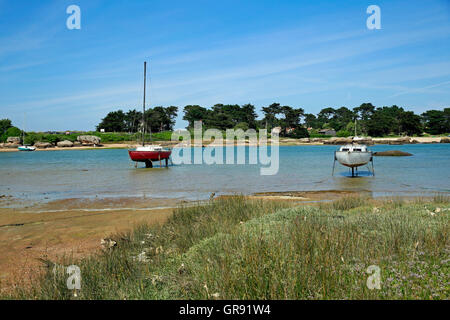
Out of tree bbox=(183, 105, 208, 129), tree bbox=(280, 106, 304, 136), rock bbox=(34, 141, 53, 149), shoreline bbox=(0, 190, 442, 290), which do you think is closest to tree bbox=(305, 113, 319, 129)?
tree bbox=(280, 106, 304, 136)

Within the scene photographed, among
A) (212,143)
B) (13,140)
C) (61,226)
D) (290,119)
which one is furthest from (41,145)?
(61,226)

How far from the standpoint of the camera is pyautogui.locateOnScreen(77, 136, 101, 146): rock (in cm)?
12138

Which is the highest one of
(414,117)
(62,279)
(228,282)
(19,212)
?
(414,117)

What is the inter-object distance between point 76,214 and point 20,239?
150 inches

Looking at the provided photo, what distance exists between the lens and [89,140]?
400ft

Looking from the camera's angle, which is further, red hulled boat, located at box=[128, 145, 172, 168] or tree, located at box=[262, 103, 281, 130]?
tree, located at box=[262, 103, 281, 130]

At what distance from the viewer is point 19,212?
1331 centimetres

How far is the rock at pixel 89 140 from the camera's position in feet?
398

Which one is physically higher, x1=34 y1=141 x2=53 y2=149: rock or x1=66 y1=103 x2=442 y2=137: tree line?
x1=66 y1=103 x2=442 y2=137: tree line

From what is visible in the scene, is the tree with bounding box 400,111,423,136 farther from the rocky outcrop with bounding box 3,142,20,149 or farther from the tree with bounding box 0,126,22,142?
the tree with bounding box 0,126,22,142

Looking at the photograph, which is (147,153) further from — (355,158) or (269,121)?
(269,121)

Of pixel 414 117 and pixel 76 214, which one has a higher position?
pixel 414 117
